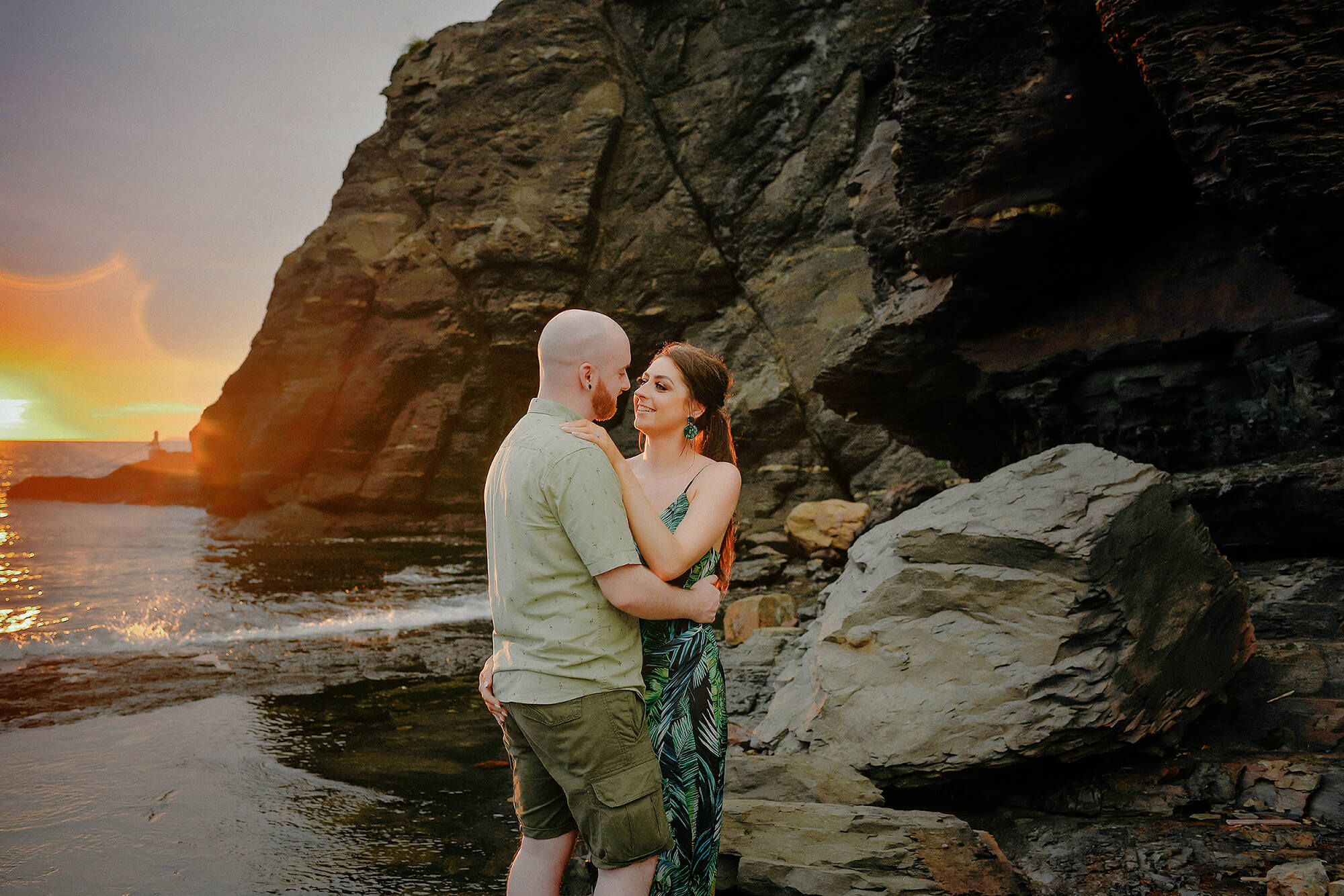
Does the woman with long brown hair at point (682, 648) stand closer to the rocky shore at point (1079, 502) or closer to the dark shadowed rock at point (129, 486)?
the rocky shore at point (1079, 502)

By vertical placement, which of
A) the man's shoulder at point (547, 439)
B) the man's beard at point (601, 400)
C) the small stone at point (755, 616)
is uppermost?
the man's beard at point (601, 400)

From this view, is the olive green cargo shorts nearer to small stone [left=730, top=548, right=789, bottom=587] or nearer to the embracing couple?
the embracing couple

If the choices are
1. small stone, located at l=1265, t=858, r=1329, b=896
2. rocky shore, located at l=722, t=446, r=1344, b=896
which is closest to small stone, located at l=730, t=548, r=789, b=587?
rocky shore, located at l=722, t=446, r=1344, b=896

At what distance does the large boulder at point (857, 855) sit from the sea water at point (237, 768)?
1369 millimetres

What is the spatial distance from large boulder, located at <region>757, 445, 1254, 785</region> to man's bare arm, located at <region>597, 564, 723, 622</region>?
239 centimetres

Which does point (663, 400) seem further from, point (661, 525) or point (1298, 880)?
point (1298, 880)

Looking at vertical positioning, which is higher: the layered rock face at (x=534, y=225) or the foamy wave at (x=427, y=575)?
the layered rock face at (x=534, y=225)

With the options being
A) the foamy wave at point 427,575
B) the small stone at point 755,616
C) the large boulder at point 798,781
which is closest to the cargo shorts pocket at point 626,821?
the large boulder at point 798,781

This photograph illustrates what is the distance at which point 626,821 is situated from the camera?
191 cm

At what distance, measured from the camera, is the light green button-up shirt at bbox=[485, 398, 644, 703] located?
6.34 ft

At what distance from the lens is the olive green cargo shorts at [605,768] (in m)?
1.91

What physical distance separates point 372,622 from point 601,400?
1167 centimetres

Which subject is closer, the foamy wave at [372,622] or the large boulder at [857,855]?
the large boulder at [857,855]

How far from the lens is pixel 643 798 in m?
1.95
